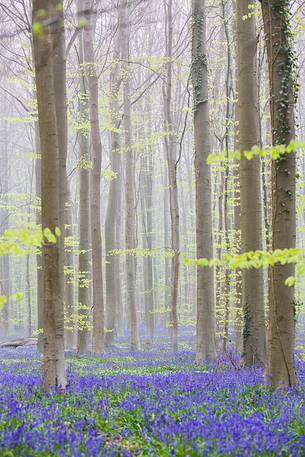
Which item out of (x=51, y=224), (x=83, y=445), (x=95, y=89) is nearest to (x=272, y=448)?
(x=83, y=445)

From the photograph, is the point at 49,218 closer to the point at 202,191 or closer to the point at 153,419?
the point at 153,419

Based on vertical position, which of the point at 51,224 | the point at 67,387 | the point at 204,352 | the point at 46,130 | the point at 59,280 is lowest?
the point at 204,352

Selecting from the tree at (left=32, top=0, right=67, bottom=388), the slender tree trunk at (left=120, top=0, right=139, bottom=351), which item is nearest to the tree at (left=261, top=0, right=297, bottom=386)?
the tree at (left=32, top=0, right=67, bottom=388)

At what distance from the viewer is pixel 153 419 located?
493cm

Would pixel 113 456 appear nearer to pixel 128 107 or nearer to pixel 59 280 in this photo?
pixel 59 280

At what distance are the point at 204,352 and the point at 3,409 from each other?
7.54 metres

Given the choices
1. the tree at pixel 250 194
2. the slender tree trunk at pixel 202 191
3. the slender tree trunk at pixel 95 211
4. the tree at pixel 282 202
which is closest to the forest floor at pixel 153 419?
the tree at pixel 282 202

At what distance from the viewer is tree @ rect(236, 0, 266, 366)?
9617 millimetres

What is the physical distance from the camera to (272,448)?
4.02 metres

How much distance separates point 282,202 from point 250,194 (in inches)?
121

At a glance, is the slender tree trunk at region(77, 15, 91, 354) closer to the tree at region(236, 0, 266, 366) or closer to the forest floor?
the tree at region(236, 0, 266, 366)

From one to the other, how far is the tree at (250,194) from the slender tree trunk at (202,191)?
1683 millimetres

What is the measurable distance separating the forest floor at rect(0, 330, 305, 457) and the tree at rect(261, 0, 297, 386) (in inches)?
18.2

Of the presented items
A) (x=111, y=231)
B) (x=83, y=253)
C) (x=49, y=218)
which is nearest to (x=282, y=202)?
(x=49, y=218)
